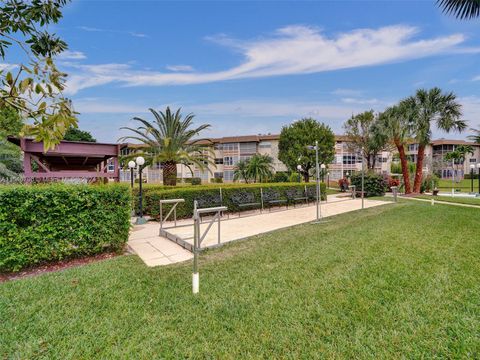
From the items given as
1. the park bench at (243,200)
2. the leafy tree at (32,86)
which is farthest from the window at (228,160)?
the leafy tree at (32,86)

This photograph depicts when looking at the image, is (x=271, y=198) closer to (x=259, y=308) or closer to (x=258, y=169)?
(x=259, y=308)

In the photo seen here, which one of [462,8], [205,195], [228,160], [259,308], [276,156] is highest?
[462,8]

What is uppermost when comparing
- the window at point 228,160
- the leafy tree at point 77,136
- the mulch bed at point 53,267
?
the leafy tree at point 77,136

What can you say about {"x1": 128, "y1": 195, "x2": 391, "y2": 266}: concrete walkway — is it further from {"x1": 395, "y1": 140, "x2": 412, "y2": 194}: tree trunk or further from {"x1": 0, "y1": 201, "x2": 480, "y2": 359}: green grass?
{"x1": 395, "y1": 140, "x2": 412, "y2": 194}: tree trunk

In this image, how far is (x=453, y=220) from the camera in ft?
30.9

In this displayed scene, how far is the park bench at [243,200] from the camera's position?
41.9 feet

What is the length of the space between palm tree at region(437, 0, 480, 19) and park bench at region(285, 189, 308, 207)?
10.4 metres

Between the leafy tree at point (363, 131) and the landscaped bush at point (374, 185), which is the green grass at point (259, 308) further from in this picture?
the leafy tree at point (363, 131)

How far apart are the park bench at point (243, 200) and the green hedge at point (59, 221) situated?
6.95 metres

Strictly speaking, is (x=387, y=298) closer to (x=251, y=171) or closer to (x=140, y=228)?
(x=140, y=228)

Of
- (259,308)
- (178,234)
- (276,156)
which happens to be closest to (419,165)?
Answer: (178,234)

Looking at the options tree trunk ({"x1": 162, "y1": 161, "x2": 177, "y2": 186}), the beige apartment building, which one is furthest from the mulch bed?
the beige apartment building

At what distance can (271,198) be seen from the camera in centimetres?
1452

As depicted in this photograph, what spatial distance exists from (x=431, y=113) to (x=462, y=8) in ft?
51.9
